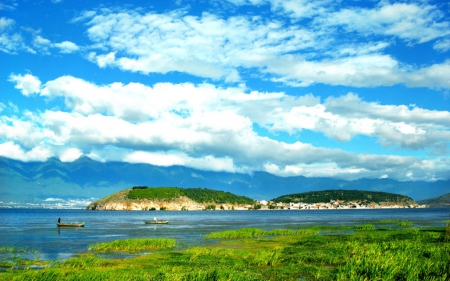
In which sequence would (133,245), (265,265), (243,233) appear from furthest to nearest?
(243,233) → (133,245) → (265,265)

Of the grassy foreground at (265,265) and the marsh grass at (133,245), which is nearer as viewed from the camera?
the grassy foreground at (265,265)

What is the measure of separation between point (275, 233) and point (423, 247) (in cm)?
4021

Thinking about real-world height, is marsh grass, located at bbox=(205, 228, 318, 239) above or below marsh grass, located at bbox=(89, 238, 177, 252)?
below

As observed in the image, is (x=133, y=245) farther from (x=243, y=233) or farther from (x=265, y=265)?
(x=243, y=233)

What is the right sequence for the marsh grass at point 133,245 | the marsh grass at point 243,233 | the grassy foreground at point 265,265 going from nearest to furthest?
the grassy foreground at point 265,265, the marsh grass at point 133,245, the marsh grass at point 243,233

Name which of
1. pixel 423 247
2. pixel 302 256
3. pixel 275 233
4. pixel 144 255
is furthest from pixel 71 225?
pixel 423 247

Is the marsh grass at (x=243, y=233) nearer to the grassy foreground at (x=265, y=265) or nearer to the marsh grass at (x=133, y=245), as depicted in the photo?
the marsh grass at (x=133, y=245)

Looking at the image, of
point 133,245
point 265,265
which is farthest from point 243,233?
point 265,265

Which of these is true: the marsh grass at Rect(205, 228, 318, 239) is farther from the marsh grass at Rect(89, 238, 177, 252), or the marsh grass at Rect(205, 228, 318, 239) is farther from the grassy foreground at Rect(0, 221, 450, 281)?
the grassy foreground at Rect(0, 221, 450, 281)

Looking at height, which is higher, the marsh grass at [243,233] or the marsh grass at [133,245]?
the marsh grass at [133,245]

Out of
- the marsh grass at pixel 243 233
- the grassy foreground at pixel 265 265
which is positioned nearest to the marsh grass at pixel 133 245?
the grassy foreground at pixel 265 265

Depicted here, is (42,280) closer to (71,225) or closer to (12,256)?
(12,256)

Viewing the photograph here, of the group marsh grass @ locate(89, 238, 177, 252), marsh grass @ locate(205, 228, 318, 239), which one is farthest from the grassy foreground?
marsh grass @ locate(205, 228, 318, 239)

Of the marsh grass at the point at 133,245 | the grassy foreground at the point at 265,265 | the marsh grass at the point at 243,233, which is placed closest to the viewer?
the grassy foreground at the point at 265,265
